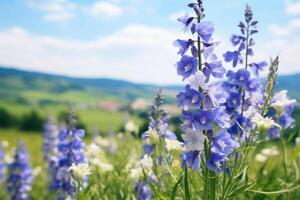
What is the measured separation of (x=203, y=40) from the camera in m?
3.06

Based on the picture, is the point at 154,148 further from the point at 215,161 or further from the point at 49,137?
the point at 49,137

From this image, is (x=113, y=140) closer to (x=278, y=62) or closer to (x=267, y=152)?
(x=267, y=152)

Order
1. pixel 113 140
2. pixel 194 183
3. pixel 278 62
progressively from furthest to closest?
1. pixel 113 140
2. pixel 194 183
3. pixel 278 62

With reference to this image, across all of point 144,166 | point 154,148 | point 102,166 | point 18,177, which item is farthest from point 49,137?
point 154,148

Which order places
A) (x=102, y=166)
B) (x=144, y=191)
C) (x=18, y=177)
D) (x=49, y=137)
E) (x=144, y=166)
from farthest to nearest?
(x=49, y=137) < (x=18, y=177) < (x=144, y=191) < (x=102, y=166) < (x=144, y=166)

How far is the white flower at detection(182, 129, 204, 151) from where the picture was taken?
2.95 meters

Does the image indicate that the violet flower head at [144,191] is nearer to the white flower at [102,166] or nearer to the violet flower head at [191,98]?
the white flower at [102,166]

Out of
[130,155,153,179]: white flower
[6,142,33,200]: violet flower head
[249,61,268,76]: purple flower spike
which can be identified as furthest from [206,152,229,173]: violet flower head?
[6,142,33,200]: violet flower head

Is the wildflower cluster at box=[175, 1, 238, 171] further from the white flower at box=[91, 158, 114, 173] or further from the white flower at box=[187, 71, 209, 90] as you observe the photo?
the white flower at box=[91, 158, 114, 173]

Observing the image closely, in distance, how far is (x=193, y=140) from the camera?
2.97 metres

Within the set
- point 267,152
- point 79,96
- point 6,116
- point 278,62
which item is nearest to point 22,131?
point 6,116

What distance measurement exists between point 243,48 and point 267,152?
3.71 m

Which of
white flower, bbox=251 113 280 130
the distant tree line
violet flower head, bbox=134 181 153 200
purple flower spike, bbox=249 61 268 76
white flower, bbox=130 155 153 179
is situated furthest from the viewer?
the distant tree line

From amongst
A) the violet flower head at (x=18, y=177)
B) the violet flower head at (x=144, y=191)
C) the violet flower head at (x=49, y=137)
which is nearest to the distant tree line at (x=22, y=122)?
the violet flower head at (x=49, y=137)
